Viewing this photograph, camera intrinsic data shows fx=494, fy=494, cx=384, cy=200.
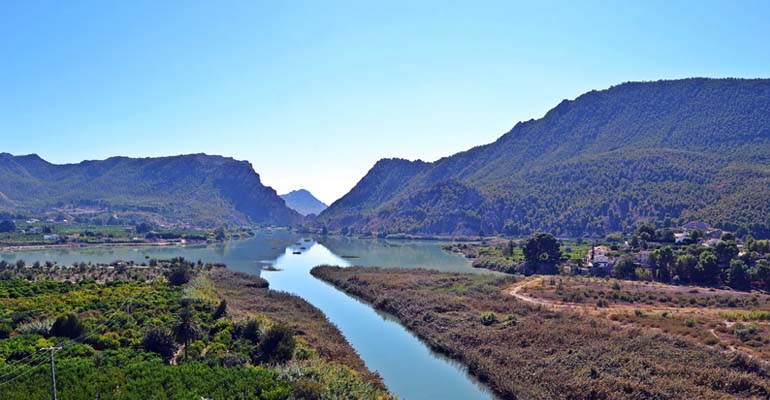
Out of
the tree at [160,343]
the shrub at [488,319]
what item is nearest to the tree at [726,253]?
the shrub at [488,319]

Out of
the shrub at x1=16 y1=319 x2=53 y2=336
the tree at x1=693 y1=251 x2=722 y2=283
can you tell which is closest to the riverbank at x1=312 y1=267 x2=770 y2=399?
the shrub at x1=16 y1=319 x2=53 y2=336

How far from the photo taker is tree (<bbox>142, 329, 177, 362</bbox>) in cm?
2658

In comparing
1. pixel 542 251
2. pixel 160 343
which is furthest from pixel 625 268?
pixel 160 343

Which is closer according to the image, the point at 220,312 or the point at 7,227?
the point at 220,312

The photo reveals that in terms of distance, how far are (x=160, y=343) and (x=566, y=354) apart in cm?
2283

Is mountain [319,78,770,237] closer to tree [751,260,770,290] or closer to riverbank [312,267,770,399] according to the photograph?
tree [751,260,770,290]

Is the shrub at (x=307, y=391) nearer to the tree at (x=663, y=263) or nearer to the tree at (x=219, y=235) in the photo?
the tree at (x=663, y=263)

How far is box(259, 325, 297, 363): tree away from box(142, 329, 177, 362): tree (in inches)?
186

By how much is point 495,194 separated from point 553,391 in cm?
15454

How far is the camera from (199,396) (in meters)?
19.9

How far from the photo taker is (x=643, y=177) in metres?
142

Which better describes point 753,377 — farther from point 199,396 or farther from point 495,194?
point 495,194

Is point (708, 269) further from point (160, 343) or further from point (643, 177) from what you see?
point (643, 177)

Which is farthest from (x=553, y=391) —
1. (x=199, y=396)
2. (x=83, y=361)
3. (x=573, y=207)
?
(x=573, y=207)
